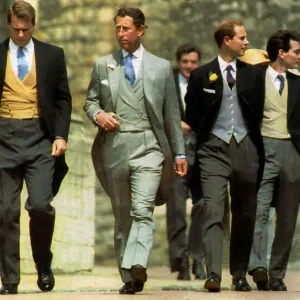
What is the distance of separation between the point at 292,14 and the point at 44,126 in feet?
21.4

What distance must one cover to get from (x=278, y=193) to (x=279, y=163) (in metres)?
0.22

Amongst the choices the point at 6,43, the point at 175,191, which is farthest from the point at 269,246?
the point at 6,43

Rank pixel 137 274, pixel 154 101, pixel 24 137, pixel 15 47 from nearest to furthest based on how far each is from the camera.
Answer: pixel 137 274
pixel 24 137
pixel 15 47
pixel 154 101

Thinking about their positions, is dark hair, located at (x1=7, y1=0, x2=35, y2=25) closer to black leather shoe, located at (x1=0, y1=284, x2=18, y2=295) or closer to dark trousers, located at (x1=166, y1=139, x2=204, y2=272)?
black leather shoe, located at (x1=0, y1=284, x2=18, y2=295)

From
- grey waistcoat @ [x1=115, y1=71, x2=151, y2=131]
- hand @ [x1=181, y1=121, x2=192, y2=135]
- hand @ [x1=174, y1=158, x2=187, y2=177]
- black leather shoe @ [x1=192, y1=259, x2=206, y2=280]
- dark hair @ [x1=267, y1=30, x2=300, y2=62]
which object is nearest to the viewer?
grey waistcoat @ [x1=115, y1=71, x2=151, y2=131]

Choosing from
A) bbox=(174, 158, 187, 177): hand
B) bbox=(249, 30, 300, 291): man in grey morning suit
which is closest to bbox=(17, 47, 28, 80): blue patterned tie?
bbox=(174, 158, 187, 177): hand

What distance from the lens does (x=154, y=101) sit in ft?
53.1

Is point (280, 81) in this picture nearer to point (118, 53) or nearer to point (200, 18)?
point (118, 53)

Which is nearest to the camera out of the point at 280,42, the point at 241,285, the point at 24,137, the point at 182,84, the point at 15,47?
the point at 24,137

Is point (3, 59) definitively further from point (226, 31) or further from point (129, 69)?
point (226, 31)

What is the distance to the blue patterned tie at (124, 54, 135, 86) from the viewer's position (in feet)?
53.2

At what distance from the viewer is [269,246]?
1892 centimetres

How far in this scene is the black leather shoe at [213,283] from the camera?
53.9 feet

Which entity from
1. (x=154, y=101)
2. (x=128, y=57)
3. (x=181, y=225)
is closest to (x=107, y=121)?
(x=154, y=101)
